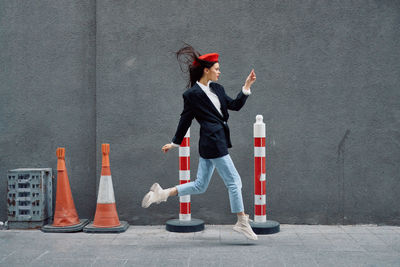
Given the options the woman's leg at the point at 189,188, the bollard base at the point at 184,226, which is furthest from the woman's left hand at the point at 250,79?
the bollard base at the point at 184,226

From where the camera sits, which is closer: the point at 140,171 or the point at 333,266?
the point at 333,266

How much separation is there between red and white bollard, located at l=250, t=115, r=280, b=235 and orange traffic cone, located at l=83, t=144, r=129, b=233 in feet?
5.41

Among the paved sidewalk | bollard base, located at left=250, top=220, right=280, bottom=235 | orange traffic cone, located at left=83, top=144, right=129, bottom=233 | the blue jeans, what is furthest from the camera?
orange traffic cone, located at left=83, top=144, right=129, bottom=233

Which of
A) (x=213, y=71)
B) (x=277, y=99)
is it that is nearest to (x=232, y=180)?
(x=213, y=71)

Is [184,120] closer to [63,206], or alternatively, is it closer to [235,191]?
[235,191]

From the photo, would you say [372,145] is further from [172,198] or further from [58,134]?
[58,134]

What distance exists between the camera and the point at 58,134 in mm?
6348

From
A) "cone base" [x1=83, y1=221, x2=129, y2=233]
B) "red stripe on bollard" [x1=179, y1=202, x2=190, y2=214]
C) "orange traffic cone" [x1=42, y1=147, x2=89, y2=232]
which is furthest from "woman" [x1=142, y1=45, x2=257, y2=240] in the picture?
"orange traffic cone" [x1=42, y1=147, x2=89, y2=232]

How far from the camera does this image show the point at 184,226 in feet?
18.5

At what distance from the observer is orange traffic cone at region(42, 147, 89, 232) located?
579 cm

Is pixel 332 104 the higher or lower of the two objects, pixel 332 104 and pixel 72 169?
the higher

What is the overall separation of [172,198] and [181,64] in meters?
1.76

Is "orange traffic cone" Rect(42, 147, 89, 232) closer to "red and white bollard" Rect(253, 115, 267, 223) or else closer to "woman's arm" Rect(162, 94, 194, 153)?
"woman's arm" Rect(162, 94, 194, 153)

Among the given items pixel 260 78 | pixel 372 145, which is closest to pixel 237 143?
pixel 260 78
